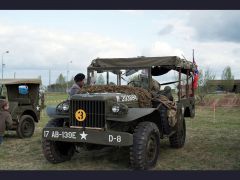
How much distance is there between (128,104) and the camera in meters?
7.77

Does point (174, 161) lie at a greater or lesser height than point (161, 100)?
lesser

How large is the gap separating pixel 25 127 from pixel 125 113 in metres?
5.38

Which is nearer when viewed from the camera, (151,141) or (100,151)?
(151,141)

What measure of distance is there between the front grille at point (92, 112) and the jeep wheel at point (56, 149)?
0.78 metres

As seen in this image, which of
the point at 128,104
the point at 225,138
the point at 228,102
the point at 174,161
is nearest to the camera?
the point at 128,104

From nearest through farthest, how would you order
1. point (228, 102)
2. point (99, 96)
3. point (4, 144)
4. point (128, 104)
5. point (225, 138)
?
point (99, 96)
point (128, 104)
point (4, 144)
point (225, 138)
point (228, 102)

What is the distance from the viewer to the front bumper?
689 cm

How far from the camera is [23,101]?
12094mm

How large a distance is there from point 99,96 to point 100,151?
2.46 metres

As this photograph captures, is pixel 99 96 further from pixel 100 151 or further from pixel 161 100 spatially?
pixel 100 151

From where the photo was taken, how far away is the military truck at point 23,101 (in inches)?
449

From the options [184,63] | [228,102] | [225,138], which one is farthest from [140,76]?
[228,102]

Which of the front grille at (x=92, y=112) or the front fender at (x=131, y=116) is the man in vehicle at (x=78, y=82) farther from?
the front fender at (x=131, y=116)

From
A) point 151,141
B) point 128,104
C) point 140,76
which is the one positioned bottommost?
point 151,141
